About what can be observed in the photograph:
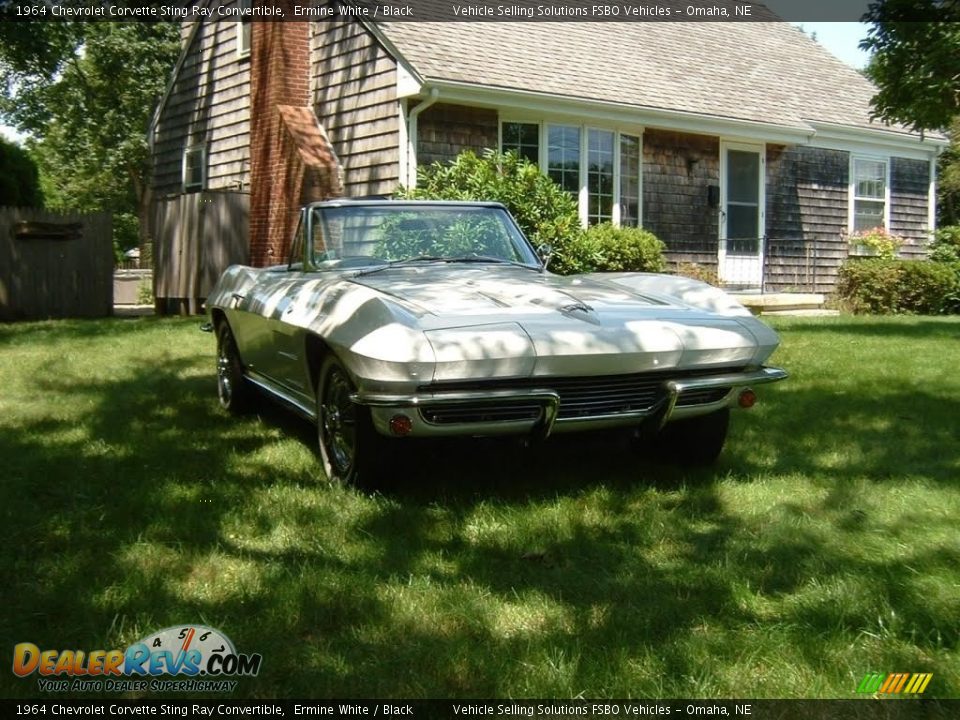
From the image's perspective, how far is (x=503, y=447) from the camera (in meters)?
5.60

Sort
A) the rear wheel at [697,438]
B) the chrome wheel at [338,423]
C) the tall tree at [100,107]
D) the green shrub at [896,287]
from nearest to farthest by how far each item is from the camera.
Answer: the chrome wheel at [338,423] < the rear wheel at [697,438] < the green shrub at [896,287] < the tall tree at [100,107]

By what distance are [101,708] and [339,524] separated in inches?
65.6

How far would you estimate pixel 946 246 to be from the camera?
18328 mm

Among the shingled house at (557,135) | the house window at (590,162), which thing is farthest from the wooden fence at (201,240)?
the house window at (590,162)

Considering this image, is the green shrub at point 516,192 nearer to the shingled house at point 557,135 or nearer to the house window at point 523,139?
the shingled house at point 557,135

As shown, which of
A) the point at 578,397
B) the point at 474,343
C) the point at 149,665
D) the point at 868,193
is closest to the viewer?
the point at 149,665

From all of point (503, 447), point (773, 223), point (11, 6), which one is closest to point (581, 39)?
point (773, 223)

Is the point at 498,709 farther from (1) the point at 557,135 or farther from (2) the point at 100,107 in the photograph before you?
(2) the point at 100,107

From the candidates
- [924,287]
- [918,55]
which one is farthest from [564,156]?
[924,287]

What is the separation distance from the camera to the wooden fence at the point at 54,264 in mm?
14875

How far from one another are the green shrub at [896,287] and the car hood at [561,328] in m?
12.7

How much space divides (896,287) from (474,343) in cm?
1422

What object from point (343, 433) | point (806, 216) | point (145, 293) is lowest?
point (145, 293)

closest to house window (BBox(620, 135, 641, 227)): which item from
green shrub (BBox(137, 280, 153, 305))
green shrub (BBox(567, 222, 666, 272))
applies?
green shrub (BBox(567, 222, 666, 272))
